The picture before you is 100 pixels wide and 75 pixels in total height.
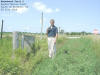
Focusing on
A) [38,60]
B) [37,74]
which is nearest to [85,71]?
[37,74]

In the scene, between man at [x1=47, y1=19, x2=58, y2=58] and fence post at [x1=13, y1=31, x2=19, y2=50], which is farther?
man at [x1=47, y1=19, x2=58, y2=58]

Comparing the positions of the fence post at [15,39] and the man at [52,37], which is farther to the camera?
the man at [52,37]

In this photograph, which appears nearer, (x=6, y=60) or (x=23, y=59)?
(x=6, y=60)

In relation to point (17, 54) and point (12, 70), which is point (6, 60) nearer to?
point (12, 70)

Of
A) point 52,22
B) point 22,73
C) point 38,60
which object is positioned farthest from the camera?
point 52,22

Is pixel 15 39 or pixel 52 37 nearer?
pixel 15 39

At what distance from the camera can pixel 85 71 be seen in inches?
230

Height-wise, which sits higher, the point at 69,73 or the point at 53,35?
the point at 53,35

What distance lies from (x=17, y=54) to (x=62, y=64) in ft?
5.33

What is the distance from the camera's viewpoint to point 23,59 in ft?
26.0

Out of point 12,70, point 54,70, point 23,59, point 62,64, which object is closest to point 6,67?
point 12,70

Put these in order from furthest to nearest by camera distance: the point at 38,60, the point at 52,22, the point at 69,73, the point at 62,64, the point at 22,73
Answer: the point at 52,22, the point at 38,60, the point at 62,64, the point at 22,73, the point at 69,73

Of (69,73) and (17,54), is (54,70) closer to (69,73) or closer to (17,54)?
(69,73)

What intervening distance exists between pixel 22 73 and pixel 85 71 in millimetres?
1412
